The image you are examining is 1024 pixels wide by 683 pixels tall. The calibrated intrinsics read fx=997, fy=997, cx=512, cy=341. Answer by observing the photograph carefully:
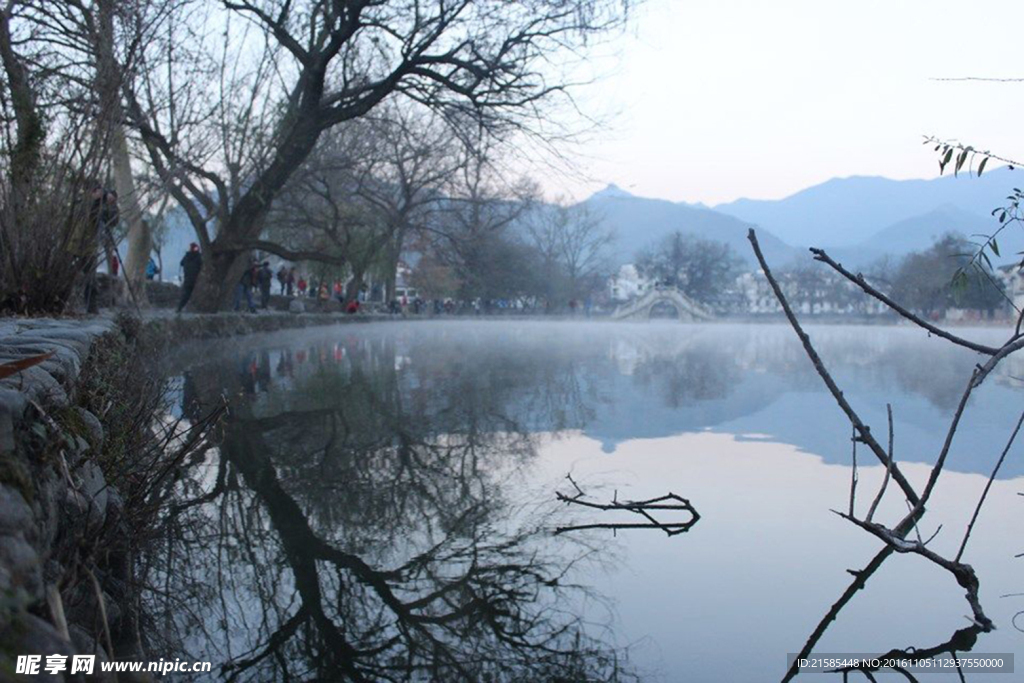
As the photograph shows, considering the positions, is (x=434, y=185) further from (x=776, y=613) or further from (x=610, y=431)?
(x=776, y=613)

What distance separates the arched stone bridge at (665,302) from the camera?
9006 centimetres

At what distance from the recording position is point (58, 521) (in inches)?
91.1

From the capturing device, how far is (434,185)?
1308 inches

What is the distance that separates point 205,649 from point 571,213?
10311 cm

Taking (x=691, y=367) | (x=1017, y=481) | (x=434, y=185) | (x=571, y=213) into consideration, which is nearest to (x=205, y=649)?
(x=1017, y=481)

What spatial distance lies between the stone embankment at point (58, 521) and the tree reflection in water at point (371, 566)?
0.33 m

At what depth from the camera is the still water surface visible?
2.78 metres

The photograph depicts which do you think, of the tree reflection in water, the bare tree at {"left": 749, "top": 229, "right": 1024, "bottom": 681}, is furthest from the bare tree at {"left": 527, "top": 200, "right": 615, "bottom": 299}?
the bare tree at {"left": 749, "top": 229, "right": 1024, "bottom": 681}

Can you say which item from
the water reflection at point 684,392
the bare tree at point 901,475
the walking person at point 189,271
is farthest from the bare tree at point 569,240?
the bare tree at point 901,475

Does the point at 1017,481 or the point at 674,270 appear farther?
the point at 674,270

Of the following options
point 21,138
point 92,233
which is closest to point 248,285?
point 92,233

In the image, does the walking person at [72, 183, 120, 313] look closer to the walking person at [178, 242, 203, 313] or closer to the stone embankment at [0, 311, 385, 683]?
the stone embankment at [0, 311, 385, 683]

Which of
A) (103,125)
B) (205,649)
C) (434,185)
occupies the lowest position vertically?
(205,649)

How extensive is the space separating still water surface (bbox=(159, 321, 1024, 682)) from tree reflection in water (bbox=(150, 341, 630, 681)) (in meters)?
0.01
